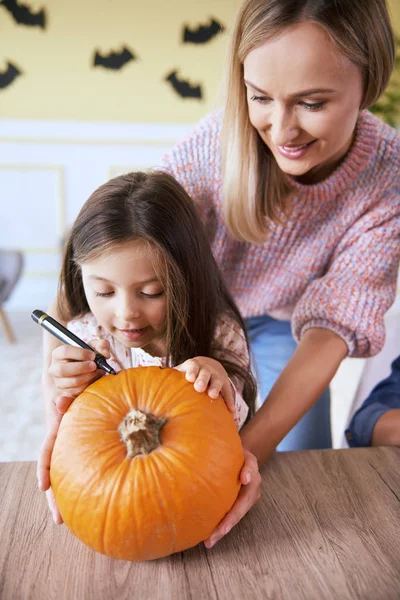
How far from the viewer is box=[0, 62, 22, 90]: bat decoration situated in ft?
11.1

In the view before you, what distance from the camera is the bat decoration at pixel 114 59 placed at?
11.3 feet

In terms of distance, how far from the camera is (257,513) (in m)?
0.70

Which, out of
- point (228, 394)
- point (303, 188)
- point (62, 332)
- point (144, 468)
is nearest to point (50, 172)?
point (303, 188)

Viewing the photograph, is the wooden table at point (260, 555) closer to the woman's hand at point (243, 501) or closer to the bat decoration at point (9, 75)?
the woman's hand at point (243, 501)

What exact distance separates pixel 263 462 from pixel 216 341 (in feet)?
0.69

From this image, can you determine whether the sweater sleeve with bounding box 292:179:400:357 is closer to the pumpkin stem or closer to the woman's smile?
the woman's smile

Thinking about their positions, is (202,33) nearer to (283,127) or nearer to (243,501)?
(283,127)

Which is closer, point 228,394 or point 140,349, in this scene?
point 228,394

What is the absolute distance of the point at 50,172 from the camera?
357cm

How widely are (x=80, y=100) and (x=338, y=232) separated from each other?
2884 millimetres

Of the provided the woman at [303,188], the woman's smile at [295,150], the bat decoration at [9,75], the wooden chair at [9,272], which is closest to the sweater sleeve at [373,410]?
the woman at [303,188]

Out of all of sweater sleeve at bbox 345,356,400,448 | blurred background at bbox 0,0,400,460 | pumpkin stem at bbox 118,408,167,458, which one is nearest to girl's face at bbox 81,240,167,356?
pumpkin stem at bbox 118,408,167,458

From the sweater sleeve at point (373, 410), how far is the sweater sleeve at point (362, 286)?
0.32ft

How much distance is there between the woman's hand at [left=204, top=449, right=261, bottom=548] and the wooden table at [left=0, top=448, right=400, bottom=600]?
3 centimetres
